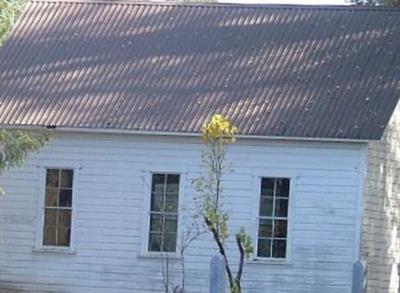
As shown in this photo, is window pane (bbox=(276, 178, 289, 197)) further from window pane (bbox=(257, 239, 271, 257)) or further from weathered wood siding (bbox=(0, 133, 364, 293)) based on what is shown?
window pane (bbox=(257, 239, 271, 257))

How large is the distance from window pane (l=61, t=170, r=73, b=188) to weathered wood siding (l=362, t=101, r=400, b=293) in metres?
6.05

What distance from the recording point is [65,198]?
80.5 ft

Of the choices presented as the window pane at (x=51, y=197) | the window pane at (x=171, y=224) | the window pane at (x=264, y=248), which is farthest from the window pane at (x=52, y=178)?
the window pane at (x=264, y=248)

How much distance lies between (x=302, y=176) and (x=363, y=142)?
4.58ft

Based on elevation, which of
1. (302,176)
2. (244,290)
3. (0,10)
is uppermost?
(0,10)

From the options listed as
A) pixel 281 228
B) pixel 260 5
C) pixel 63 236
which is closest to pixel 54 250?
pixel 63 236

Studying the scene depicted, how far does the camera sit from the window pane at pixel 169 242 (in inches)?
948

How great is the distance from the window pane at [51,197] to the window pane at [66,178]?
229 mm

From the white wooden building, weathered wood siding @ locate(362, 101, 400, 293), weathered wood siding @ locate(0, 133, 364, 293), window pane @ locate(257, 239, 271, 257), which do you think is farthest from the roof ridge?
window pane @ locate(257, 239, 271, 257)

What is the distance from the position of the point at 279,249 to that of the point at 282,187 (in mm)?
1242

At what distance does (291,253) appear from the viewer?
926 inches

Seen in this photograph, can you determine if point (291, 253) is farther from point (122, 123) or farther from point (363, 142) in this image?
point (122, 123)

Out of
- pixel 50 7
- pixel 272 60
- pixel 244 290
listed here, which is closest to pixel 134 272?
pixel 244 290

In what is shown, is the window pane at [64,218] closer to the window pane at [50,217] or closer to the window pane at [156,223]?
the window pane at [50,217]
